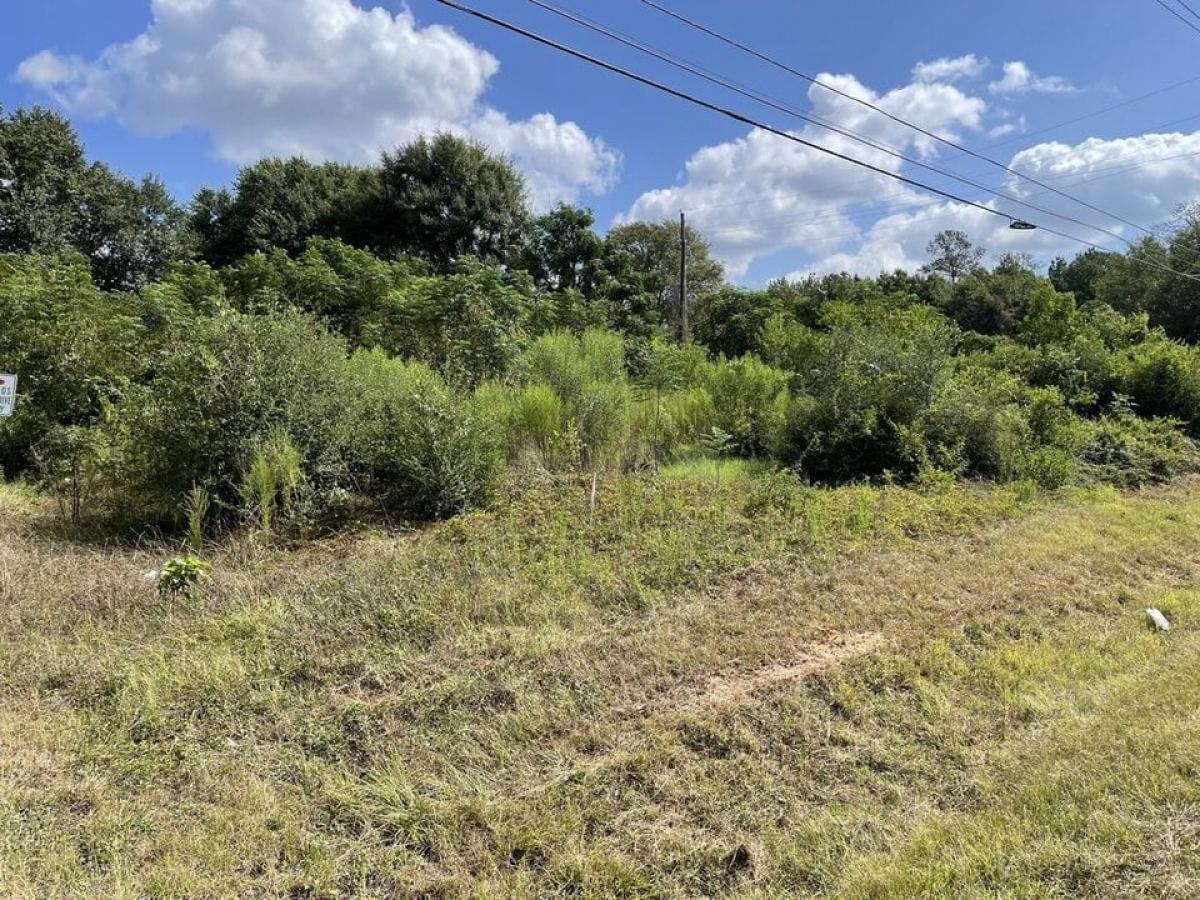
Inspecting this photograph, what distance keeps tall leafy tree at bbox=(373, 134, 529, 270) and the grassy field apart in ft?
53.6

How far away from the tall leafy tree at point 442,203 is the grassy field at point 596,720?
643 inches

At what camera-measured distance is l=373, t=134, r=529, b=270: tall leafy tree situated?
19.3 metres

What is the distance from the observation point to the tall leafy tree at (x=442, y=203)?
63.4 ft

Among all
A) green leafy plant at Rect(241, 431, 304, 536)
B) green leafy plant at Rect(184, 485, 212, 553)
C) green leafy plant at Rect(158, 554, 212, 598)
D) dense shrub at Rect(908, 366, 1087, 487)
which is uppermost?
dense shrub at Rect(908, 366, 1087, 487)

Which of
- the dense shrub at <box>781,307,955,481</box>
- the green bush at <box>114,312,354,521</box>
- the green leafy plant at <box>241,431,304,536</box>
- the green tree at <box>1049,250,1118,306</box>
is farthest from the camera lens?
the green tree at <box>1049,250,1118,306</box>

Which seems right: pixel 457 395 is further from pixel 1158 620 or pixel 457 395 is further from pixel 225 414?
pixel 1158 620

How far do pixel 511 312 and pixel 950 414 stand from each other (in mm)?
5602

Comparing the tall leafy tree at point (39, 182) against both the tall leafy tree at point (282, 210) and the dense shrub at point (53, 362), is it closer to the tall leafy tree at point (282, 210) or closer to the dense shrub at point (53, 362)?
the tall leafy tree at point (282, 210)

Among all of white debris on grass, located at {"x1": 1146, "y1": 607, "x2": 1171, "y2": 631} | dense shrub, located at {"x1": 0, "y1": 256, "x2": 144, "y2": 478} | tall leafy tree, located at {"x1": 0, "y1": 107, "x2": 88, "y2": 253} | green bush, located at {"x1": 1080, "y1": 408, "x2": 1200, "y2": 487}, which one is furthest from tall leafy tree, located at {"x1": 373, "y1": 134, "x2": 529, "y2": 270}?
white debris on grass, located at {"x1": 1146, "y1": 607, "x2": 1171, "y2": 631}

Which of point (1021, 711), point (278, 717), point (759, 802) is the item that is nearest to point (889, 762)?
point (759, 802)

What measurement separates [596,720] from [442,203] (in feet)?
63.2

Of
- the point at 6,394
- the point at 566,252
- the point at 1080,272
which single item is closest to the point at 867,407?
the point at 6,394

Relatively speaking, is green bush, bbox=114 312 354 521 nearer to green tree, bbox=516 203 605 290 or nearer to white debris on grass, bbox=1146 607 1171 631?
white debris on grass, bbox=1146 607 1171 631

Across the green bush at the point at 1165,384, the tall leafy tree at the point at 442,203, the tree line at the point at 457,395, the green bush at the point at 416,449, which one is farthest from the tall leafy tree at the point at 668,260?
the green bush at the point at 416,449
